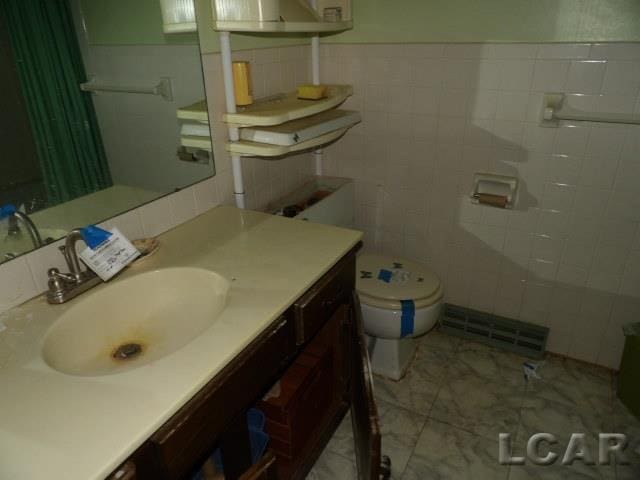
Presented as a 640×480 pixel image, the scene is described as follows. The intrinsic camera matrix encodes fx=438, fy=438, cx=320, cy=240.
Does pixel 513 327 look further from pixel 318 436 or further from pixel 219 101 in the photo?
pixel 219 101

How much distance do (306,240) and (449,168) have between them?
35.7 inches

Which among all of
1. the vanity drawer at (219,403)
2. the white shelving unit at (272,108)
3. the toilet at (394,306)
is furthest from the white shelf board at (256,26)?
the toilet at (394,306)

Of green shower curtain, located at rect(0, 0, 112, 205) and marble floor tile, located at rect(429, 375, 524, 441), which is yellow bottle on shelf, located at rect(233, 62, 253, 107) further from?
marble floor tile, located at rect(429, 375, 524, 441)

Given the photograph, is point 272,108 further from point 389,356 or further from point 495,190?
point 389,356

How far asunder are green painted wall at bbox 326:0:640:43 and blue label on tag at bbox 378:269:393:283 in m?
0.95

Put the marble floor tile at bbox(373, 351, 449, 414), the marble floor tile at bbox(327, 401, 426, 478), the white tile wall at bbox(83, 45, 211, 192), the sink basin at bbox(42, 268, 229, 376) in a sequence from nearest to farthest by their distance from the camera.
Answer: the sink basin at bbox(42, 268, 229, 376)
the white tile wall at bbox(83, 45, 211, 192)
the marble floor tile at bbox(327, 401, 426, 478)
the marble floor tile at bbox(373, 351, 449, 414)

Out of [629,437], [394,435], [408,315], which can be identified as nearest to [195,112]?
[408,315]

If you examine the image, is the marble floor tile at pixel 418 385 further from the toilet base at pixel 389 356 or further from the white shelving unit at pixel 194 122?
the white shelving unit at pixel 194 122

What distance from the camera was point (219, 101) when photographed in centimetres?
149

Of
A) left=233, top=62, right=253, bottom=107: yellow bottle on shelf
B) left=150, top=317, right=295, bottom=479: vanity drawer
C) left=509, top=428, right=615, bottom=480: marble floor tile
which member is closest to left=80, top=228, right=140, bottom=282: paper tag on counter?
left=150, top=317, right=295, bottom=479: vanity drawer

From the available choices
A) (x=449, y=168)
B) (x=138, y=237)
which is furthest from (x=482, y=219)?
(x=138, y=237)

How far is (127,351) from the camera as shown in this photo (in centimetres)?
101

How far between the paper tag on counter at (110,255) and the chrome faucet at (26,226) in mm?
112

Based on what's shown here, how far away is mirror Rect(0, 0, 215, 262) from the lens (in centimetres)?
100
